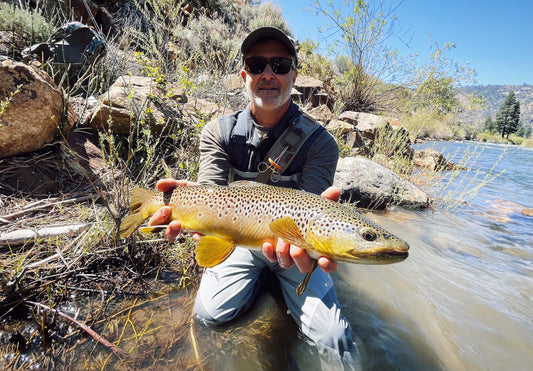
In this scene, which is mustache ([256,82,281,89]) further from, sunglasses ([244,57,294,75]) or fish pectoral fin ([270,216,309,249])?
fish pectoral fin ([270,216,309,249])

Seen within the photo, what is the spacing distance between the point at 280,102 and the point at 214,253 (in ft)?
6.28

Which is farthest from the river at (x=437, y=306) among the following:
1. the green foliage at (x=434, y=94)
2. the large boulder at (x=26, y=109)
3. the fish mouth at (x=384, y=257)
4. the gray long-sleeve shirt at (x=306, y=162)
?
the green foliage at (x=434, y=94)

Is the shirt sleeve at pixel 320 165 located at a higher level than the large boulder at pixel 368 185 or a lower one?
higher

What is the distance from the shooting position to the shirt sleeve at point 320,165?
320 centimetres

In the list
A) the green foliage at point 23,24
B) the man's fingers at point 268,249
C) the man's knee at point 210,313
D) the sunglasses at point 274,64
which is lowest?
the man's knee at point 210,313

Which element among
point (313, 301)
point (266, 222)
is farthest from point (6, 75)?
point (313, 301)

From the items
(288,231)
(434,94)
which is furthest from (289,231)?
(434,94)

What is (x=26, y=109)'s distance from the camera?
3596 millimetres

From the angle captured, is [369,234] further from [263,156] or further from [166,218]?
[166,218]

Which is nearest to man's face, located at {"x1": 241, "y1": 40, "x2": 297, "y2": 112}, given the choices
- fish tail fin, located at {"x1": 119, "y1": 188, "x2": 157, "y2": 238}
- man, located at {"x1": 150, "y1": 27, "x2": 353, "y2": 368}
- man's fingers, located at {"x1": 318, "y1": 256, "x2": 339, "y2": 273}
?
man, located at {"x1": 150, "y1": 27, "x2": 353, "y2": 368}

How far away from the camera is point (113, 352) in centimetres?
230

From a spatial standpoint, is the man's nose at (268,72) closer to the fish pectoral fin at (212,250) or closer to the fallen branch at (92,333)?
the fish pectoral fin at (212,250)

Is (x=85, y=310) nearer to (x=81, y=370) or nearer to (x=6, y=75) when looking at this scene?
(x=81, y=370)

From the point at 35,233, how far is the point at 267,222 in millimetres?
2554
